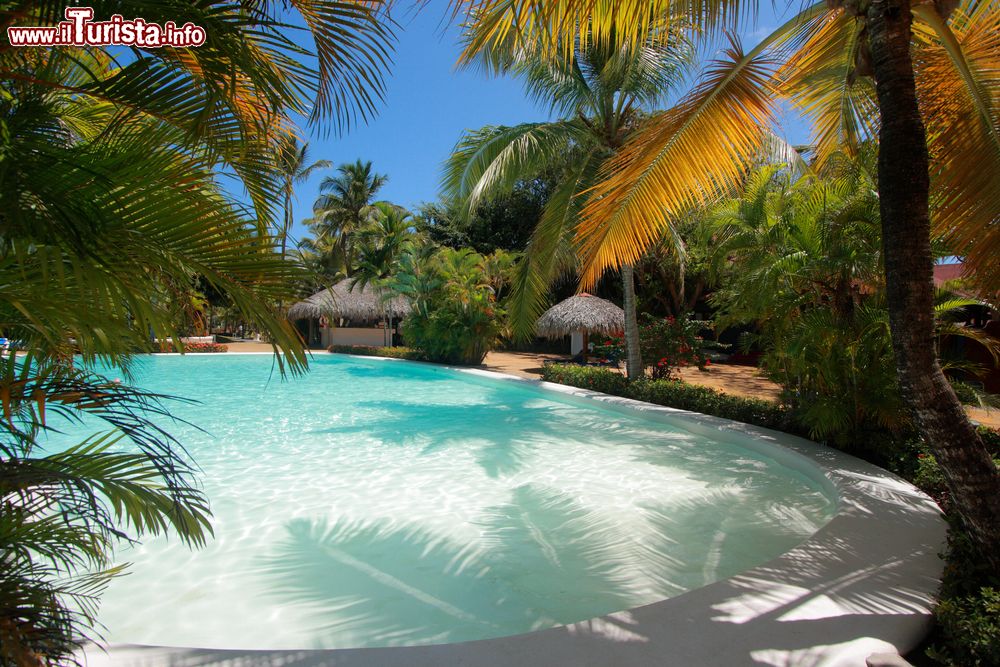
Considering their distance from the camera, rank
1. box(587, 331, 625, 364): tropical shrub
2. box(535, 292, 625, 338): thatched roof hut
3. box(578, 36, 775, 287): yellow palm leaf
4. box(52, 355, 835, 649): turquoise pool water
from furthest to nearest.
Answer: box(535, 292, 625, 338): thatched roof hut → box(587, 331, 625, 364): tropical shrub → box(578, 36, 775, 287): yellow palm leaf → box(52, 355, 835, 649): turquoise pool water

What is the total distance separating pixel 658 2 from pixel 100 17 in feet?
10.7

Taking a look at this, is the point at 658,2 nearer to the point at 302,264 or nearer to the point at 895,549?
the point at 302,264

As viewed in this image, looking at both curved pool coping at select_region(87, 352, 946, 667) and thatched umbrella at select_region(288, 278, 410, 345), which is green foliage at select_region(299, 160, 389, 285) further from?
curved pool coping at select_region(87, 352, 946, 667)

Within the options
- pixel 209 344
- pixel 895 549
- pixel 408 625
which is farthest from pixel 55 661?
pixel 209 344

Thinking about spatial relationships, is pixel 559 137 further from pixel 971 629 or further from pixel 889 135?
pixel 971 629

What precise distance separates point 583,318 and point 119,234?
16.0m

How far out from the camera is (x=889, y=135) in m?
2.73

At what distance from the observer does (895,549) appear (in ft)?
11.6

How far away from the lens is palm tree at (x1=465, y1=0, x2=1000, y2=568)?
2.65 metres

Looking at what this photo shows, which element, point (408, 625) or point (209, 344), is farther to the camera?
point (209, 344)

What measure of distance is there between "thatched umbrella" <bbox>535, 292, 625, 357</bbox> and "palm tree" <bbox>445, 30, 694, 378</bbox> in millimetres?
7225

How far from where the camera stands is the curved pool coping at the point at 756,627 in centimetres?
233

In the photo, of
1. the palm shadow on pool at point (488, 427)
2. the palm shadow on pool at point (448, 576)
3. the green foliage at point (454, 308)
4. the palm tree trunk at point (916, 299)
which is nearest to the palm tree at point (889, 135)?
the palm tree trunk at point (916, 299)

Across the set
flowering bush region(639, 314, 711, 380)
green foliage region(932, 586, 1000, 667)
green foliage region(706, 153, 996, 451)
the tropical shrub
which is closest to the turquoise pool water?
green foliage region(706, 153, 996, 451)
